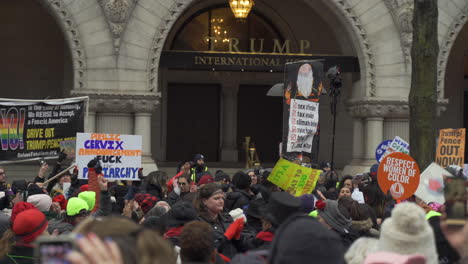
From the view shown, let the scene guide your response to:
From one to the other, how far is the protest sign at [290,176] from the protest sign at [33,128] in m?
4.72

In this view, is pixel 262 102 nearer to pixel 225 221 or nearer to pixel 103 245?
pixel 225 221

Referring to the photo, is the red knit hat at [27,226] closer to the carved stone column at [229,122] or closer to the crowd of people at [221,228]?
the crowd of people at [221,228]

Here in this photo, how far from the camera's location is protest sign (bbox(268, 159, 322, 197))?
9938 millimetres

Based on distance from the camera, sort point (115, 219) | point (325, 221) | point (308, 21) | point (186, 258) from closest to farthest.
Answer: point (115, 219) < point (186, 258) < point (325, 221) < point (308, 21)

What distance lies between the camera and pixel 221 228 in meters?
7.68

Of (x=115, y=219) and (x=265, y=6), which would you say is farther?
(x=265, y=6)

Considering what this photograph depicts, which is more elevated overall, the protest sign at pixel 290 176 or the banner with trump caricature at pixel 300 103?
the banner with trump caricature at pixel 300 103

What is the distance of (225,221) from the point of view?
7848 mm

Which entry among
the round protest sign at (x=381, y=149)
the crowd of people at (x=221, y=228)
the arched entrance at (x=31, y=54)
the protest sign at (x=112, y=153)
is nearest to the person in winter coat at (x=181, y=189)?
the crowd of people at (x=221, y=228)

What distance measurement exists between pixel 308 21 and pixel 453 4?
6659 mm

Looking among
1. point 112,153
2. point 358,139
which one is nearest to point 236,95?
point 358,139

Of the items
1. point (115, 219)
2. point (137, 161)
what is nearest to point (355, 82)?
point (137, 161)

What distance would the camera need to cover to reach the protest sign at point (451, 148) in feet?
49.1

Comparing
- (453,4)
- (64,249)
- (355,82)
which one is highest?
(453,4)
